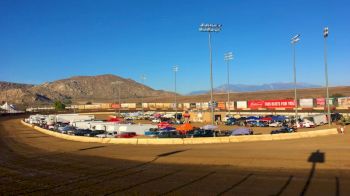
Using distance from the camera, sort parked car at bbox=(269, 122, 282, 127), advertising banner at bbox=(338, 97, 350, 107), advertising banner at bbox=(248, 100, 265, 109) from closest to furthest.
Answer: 1. parked car at bbox=(269, 122, 282, 127)
2. advertising banner at bbox=(338, 97, 350, 107)
3. advertising banner at bbox=(248, 100, 265, 109)

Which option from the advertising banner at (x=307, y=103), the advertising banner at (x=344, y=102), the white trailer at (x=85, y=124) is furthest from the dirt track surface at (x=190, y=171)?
the advertising banner at (x=307, y=103)

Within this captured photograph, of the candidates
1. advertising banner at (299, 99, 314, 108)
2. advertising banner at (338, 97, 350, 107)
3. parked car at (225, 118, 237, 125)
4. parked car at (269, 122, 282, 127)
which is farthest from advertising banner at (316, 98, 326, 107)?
parked car at (269, 122, 282, 127)

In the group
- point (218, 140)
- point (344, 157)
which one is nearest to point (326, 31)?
point (218, 140)

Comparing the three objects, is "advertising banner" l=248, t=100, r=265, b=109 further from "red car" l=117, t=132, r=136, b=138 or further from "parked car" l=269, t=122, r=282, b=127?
"red car" l=117, t=132, r=136, b=138

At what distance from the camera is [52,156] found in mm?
32344

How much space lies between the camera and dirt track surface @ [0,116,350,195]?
17391 mm

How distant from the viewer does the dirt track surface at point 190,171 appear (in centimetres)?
1739

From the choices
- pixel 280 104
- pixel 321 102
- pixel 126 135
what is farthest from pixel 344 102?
pixel 126 135

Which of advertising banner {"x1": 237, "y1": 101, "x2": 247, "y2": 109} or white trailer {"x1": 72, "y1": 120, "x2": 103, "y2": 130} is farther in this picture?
advertising banner {"x1": 237, "y1": 101, "x2": 247, "y2": 109}

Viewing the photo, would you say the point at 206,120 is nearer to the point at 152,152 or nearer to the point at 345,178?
the point at 152,152

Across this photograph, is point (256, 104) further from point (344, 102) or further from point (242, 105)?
point (344, 102)

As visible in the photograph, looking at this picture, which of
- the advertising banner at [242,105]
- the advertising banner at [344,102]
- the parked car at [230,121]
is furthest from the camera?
the advertising banner at [242,105]

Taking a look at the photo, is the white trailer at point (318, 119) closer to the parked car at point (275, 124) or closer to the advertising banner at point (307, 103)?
the parked car at point (275, 124)

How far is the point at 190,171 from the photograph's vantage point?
2220cm
